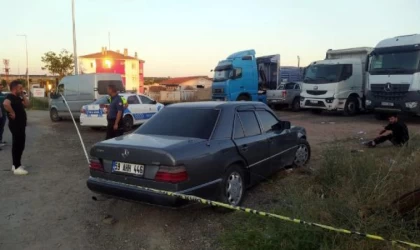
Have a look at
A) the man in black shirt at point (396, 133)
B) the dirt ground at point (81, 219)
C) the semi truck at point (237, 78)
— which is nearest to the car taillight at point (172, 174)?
the dirt ground at point (81, 219)

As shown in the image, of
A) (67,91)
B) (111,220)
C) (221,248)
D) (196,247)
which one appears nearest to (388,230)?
(221,248)

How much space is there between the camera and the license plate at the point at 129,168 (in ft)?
13.4

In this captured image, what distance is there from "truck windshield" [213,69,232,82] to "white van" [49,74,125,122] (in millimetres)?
5692

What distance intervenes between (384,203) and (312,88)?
14.5 meters

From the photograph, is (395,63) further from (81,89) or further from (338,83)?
(81,89)

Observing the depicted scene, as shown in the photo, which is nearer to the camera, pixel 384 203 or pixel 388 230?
pixel 388 230

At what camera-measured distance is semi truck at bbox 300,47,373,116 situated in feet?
55.0

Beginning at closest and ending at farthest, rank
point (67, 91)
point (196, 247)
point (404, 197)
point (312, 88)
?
point (404, 197) → point (196, 247) → point (67, 91) → point (312, 88)

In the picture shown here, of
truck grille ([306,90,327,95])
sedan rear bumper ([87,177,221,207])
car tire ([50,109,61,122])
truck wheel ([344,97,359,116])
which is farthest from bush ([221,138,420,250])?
car tire ([50,109,61,122])

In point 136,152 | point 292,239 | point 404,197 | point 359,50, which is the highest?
point 359,50

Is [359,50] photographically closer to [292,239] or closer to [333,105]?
[333,105]

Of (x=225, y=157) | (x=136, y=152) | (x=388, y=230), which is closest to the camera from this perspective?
(x=388, y=230)

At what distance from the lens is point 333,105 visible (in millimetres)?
16781

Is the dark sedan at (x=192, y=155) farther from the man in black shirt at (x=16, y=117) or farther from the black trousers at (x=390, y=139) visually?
the black trousers at (x=390, y=139)
